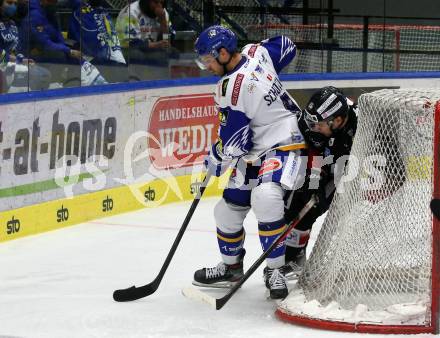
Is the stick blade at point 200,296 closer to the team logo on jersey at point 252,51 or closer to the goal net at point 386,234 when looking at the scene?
the goal net at point 386,234

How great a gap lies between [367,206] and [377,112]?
0.40m

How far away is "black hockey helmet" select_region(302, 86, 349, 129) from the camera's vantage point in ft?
15.3

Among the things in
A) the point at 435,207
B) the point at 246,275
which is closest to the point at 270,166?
the point at 246,275

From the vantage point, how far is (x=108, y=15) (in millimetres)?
7605

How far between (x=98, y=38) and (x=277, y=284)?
316 cm

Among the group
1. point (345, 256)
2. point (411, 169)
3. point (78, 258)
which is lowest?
point (78, 258)

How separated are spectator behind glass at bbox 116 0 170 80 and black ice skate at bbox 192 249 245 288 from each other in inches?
108

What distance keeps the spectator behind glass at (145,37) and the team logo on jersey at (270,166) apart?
3.01 meters

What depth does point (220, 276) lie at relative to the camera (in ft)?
17.3

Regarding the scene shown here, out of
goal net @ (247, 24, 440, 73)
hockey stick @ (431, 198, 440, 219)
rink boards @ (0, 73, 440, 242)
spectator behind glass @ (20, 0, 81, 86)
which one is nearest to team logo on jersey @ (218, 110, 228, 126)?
hockey stick @ (431, 198, 440, 219)

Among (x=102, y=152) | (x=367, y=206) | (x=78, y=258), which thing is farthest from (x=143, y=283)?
(x=102, y=152)

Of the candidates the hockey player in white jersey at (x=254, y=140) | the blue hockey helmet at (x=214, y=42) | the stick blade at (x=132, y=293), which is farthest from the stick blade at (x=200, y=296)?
the blue hockey helmet at (x=214, y=42)

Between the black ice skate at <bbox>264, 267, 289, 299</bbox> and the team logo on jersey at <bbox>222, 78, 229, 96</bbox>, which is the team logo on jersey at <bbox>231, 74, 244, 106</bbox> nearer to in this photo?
the team logo on jersey at <bbox>222, 78, 229, 96</bbox>

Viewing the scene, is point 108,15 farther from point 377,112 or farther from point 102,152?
point 377,112
